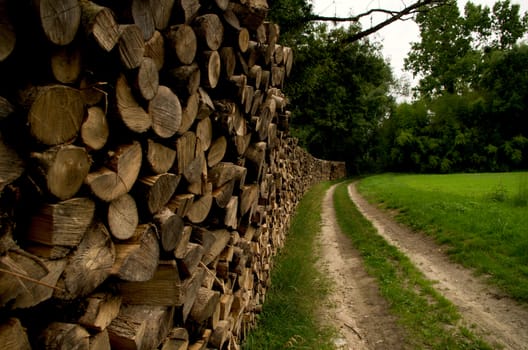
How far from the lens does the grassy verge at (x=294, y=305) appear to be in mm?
3850

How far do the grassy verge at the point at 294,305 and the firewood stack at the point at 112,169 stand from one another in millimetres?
1268

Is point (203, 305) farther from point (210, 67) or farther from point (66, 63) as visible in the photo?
point (66, 63)

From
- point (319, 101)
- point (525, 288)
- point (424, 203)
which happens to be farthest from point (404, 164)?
point (525, 288)

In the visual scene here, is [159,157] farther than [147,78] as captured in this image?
Yes

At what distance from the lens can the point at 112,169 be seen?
155cm

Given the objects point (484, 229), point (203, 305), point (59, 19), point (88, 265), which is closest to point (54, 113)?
point (59, 19)

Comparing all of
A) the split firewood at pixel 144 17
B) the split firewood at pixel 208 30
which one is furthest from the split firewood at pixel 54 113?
the split firewood at pixel 208 30

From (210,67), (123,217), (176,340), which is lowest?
(176,340)

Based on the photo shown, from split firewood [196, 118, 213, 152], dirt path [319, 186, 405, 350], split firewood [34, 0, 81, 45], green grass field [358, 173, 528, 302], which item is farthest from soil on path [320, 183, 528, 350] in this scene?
split firewood [34, 0, 81, 45]

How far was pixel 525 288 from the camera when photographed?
4.78m

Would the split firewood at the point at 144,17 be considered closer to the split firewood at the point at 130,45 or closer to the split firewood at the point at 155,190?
the split firewood at the point at 130,45

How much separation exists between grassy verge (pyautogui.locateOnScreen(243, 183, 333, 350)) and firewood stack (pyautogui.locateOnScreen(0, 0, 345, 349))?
1.27 m

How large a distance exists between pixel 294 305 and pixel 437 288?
6.83 ft

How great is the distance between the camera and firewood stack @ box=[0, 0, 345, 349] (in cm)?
120
